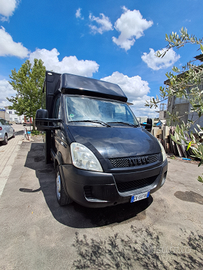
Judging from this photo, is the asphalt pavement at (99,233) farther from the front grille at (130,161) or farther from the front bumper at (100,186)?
the front grille at (130,161)

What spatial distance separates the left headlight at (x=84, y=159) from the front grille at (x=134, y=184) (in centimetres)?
42

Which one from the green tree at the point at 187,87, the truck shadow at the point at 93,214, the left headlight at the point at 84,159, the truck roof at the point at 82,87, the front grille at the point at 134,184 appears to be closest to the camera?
the green tree at the point at 187,87

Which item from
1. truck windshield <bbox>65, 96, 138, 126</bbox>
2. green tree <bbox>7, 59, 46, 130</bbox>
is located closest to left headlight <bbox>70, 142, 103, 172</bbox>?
truck windshield <bbox>65, 96, 138, 126</bbox>

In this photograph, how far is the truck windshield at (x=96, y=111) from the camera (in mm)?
2857

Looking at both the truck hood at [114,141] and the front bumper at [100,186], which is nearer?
the front bumper at [100,186]

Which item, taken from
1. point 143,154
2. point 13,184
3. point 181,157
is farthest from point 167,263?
point 181,157

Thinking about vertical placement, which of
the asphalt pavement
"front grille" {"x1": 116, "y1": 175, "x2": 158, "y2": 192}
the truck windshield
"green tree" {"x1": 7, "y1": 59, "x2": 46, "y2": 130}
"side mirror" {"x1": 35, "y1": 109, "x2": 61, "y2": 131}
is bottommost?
the asphalt pavement

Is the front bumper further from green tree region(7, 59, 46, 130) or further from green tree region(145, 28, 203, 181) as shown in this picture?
green tree region(7, 59, 46, 130)

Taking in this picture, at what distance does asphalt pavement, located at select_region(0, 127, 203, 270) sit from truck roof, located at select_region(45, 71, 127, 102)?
2.45m

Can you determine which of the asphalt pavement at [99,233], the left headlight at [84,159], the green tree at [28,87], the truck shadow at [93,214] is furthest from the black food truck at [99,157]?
the green tree at [28,87]

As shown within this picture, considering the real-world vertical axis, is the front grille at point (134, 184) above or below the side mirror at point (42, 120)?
below

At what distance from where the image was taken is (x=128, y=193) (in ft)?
6.82

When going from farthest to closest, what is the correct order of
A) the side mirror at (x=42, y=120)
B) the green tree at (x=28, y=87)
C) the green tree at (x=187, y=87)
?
the green tree at (x=28, y=87), the side mirror at (x=42, y=120), the green tree at (x=187, y=87)

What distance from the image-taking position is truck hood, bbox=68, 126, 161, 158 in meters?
2.10
